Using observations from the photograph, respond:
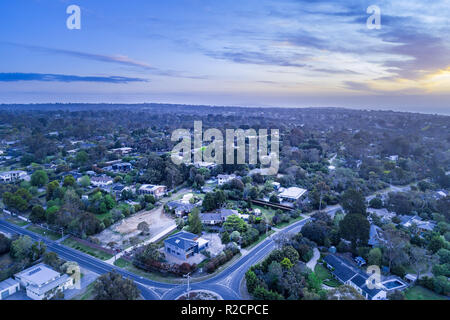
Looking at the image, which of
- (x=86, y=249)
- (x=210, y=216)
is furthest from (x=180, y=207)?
(x=86, y=249)

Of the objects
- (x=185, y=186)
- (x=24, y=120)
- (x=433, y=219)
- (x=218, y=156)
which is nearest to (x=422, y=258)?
(x=433, y=219)

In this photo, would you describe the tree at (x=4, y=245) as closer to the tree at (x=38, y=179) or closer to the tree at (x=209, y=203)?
the tree at (x=209, y=203)

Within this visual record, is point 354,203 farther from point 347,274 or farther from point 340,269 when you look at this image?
point 347,274

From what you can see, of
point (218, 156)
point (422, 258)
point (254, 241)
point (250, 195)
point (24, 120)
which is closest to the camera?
point (422, 258)

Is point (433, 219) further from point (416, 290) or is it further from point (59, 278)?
point (59, 278)

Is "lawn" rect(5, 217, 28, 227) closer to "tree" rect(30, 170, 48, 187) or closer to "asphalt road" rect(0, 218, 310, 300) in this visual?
"asphalt road" rect(0, 218, 310, 300)

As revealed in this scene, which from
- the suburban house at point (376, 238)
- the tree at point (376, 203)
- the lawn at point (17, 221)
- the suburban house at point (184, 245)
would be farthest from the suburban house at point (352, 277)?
the lawn at point (17, 221)
